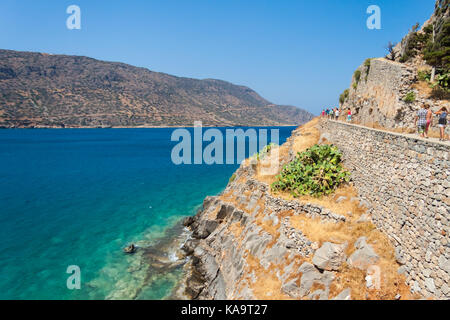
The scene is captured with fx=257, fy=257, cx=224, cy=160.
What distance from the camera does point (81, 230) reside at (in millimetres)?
31859

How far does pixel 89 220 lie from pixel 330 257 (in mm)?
32183

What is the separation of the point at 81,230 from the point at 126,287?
14.4 m

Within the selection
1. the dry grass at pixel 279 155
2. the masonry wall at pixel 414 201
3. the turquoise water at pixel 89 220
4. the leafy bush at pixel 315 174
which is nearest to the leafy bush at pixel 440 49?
the leafy bush at pixel 315 174

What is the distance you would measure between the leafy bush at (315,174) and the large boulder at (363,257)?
5572mm

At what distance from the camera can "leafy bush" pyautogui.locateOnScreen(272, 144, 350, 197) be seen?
18875 millimetres

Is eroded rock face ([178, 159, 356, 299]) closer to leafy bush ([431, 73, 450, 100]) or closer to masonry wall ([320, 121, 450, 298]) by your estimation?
masonry wall ([320, 121, 450, 298])

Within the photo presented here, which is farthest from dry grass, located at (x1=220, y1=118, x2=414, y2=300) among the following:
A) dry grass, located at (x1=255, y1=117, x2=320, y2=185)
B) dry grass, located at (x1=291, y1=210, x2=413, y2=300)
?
dry grass, located at (x1=255, y1=117, x2=320, y2=185)

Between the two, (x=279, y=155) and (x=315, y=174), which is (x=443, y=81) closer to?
(x=315, y=174)

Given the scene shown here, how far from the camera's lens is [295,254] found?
15.6 metres

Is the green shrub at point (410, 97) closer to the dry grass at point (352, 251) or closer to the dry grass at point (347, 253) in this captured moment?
the dry grass at point (347, 253)

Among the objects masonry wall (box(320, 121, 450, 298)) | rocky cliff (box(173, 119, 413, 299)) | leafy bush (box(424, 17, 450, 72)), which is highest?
leafy bush (box(424, 17, 450, 72))
